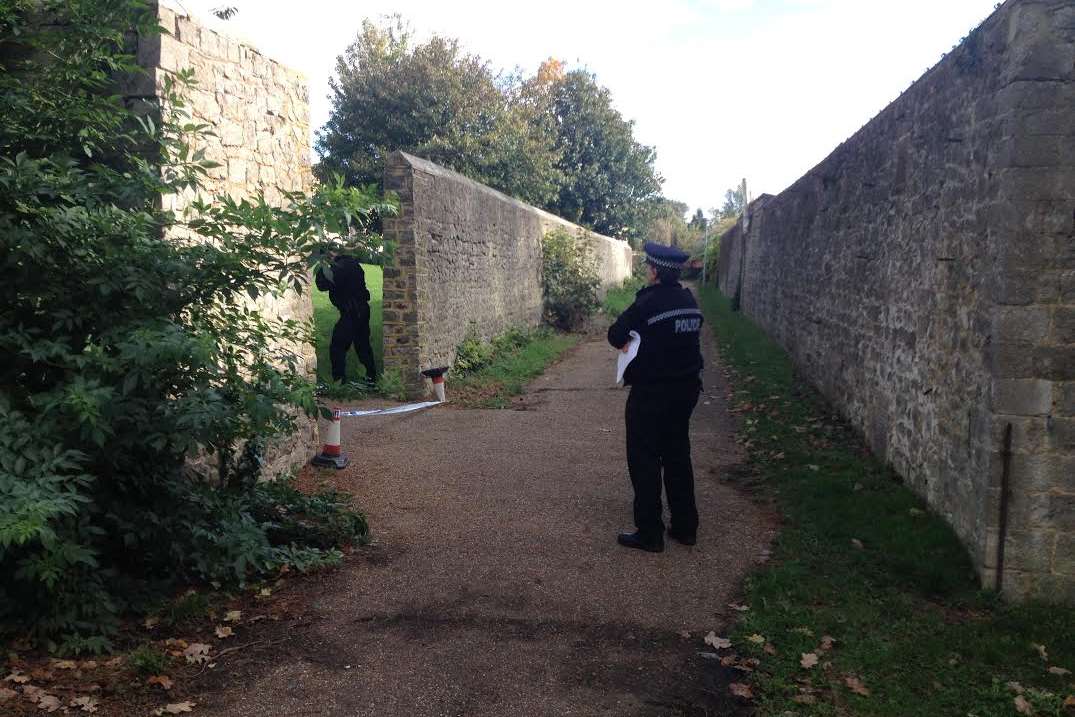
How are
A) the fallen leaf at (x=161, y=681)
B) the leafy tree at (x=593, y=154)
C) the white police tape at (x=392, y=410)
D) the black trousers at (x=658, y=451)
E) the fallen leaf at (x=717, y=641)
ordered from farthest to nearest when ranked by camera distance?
the leafy tree at (x=593, y=154)
the white police tape at (x=392, y=410)
the black trousers at (x=658, y=451)
the fallen leaf at (x=717, y=641)
the fallen leaf at (x=161, y=681)

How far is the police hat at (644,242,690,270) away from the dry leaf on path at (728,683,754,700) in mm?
2585

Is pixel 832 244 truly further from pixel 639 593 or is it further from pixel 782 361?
pixel 639 593

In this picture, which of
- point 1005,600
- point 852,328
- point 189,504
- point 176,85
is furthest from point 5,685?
point 852,328

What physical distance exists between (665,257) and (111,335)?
311cm

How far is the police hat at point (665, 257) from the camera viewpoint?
17.1 feet

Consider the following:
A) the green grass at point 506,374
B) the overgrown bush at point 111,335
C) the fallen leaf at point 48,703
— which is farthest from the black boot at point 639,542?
the green grass at point 506,374

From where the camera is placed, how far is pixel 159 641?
12.5ft

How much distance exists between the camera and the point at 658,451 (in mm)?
5293

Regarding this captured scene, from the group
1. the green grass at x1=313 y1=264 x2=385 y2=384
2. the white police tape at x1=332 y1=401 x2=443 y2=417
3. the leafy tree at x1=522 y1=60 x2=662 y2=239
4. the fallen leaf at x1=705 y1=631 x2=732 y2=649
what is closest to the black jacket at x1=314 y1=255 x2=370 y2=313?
the green grass at x1=313 y1=264 x2=385 y2=384

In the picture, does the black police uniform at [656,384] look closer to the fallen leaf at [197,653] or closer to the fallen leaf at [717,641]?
the fallen leaf at [717,641]

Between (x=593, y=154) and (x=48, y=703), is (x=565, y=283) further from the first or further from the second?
(x=593, y=154)

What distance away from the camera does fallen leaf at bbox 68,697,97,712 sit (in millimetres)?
3195

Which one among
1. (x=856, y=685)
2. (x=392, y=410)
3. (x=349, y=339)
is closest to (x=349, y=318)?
(x=349, y=339)

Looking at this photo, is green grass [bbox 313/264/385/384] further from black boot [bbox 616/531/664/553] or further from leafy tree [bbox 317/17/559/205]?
leafy tree [bbox 317/17/559/205]
